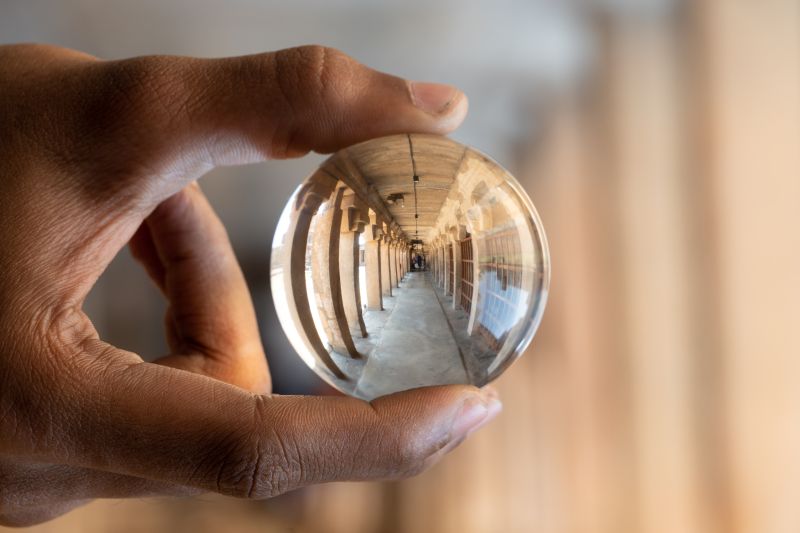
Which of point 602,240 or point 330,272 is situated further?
point 602,240

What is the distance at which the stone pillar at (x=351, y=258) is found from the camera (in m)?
0.56

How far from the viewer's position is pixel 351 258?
57cm

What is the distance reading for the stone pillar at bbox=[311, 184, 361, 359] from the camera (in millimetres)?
569

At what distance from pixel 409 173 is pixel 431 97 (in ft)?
0.43

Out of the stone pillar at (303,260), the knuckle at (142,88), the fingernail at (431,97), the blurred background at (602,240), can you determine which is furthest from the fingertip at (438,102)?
the blurred background at (602,240)

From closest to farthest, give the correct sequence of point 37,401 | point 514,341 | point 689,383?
point 37,401, point 514,341, point 689,383

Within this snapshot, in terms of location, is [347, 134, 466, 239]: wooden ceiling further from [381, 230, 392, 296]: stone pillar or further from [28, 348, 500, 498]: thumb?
[28, 348, 500, 498]: thumb

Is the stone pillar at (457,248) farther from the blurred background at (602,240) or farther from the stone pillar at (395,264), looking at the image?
the blurred background at (602,240)

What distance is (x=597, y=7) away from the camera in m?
1.17

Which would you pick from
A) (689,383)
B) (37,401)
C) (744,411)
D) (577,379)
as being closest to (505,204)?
(37,401)

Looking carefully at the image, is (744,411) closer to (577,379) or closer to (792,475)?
(792,475)

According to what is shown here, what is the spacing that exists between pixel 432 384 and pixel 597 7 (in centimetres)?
97

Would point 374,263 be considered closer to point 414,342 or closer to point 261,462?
point 414,342

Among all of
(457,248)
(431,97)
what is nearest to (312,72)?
(431,97)
